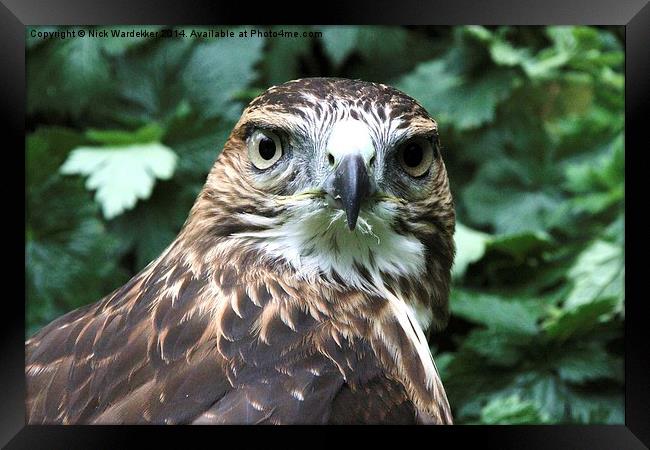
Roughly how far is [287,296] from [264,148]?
12.8 inches

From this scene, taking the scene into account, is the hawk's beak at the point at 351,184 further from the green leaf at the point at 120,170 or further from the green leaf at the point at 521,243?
the green leaf at the point at 521,243

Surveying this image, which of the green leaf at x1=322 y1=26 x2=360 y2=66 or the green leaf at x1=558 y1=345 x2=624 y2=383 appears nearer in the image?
the green leaf at x1=558 y1=345 x2=624 y2=383

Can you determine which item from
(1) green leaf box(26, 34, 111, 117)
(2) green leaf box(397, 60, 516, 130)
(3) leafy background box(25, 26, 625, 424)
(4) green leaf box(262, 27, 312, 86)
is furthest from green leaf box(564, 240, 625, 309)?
(1) green leaf box(26, 34, 111, 117)

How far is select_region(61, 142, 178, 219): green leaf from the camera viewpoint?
298cm

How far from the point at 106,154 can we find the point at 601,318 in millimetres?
1718

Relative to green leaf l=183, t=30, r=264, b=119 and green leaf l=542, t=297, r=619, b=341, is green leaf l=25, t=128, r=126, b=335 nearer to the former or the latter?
green leaf l=183, t=30, r=264, b=119

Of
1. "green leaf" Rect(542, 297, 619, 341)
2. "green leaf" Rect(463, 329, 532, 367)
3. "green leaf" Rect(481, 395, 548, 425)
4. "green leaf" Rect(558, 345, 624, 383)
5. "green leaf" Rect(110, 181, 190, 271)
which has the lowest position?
"green leaf" Rect(481, 395, 548, 425)
